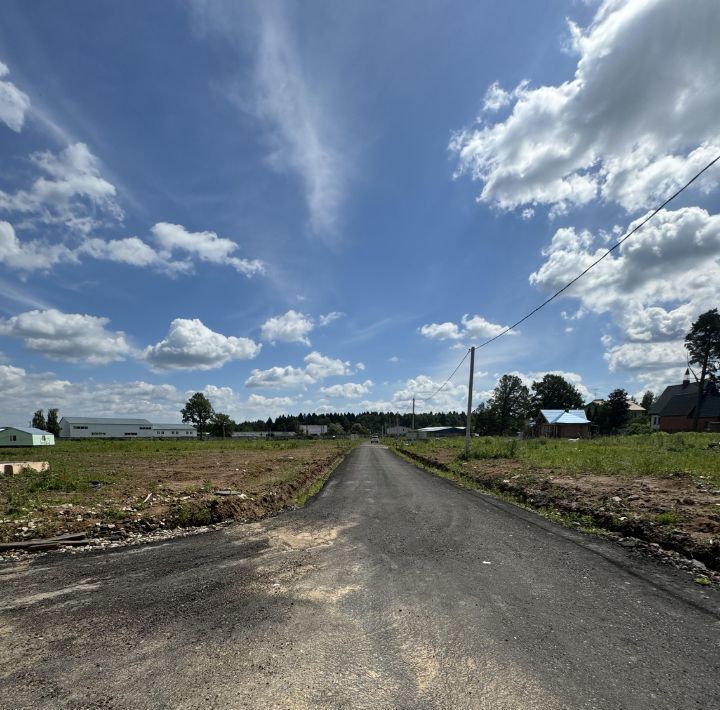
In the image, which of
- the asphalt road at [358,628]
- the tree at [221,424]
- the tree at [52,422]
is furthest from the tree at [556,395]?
the tree at [52,422]

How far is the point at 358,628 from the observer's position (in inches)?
163

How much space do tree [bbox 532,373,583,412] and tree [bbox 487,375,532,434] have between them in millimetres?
2479

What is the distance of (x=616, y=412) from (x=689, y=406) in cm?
1285

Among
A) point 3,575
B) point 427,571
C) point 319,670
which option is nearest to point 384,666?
point 319,670

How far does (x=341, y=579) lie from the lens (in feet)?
18.2

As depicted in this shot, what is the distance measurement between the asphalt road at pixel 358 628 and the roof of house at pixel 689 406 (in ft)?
221

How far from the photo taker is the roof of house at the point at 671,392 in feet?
224

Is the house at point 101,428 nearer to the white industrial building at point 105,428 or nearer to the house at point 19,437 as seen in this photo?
the white industrial building at point 105,428

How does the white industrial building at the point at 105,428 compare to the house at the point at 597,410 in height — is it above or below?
below

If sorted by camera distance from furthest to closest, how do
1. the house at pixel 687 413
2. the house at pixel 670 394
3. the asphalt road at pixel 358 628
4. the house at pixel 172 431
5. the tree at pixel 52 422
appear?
the house at pixel 172 431, the tree at pixel 52 422, the house at pixel 670 394, the house at pixel 687 413, the asphalt road at pixel 358 628

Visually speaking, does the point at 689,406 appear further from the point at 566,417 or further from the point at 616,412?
the point at 566,417

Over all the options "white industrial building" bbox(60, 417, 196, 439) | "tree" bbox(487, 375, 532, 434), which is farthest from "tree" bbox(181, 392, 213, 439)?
"tree" bbox(487, 375, 532, 434)

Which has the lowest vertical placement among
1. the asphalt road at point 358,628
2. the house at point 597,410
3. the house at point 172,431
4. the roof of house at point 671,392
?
the house at point 172,431

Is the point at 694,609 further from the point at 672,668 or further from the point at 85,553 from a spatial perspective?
the point at 85,553
